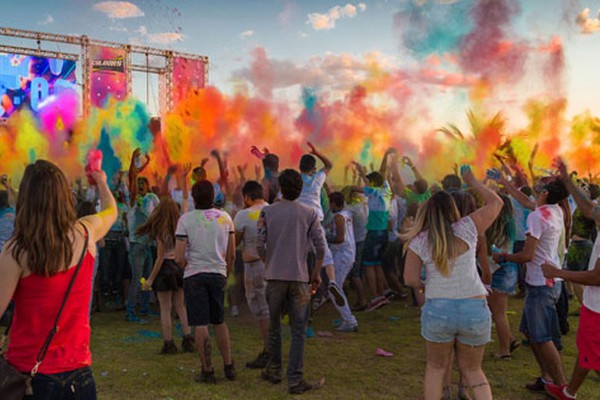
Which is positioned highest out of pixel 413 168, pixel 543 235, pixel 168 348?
pixel 413 168

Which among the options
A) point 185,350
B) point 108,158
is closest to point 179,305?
point 185,350

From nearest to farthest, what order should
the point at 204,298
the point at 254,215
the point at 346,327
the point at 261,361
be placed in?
the point at 204,298 → the point at 261,361 → the point at 254,215 → the point at 346,327

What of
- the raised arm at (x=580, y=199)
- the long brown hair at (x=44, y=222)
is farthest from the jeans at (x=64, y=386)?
the raised arm at (x=580, y=199)

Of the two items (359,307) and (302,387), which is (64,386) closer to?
(302,387)

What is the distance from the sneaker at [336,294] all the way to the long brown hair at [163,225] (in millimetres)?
2176

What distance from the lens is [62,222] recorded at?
8.69ft

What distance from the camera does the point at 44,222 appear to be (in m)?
2.59

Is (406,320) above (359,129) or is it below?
below

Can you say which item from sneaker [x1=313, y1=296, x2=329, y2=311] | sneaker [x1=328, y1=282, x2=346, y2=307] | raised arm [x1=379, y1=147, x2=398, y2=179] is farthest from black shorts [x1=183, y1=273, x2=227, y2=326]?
raised arm [x1=379, y1=147, x2=398, y2=179]

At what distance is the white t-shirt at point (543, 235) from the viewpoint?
5.14m

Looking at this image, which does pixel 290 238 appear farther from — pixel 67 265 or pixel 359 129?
pixel 359 129

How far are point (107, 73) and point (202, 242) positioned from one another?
131 ft

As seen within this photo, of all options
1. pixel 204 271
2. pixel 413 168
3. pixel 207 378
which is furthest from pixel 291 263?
pixel 413 168

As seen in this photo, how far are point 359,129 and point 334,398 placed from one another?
30.4 feet
